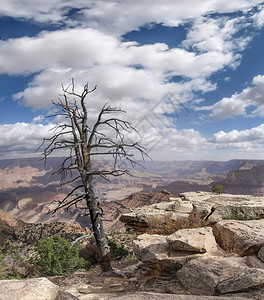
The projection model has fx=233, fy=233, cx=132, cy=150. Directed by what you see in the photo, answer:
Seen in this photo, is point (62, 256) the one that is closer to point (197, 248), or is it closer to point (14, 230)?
point (197, 248)

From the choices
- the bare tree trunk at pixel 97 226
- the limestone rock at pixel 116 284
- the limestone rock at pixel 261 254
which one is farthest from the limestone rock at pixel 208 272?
the bare tree trunk at pixel 97 226

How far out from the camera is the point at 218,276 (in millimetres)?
6293

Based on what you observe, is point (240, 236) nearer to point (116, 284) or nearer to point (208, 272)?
point (208, 272)

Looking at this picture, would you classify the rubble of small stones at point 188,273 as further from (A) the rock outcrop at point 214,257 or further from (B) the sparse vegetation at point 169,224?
(B) the sparse vegetation at point 169,224

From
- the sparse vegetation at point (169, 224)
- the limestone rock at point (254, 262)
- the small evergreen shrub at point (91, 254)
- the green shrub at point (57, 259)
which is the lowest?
the small evergreen shrub at point (91, 254)

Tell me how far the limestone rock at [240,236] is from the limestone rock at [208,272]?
0.73 meters

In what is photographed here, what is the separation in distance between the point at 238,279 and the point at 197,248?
221cm

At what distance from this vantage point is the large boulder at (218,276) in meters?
5.57

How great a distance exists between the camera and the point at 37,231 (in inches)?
2128

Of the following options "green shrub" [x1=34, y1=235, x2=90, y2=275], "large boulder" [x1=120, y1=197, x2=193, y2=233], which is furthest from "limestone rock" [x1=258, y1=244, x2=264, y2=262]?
"green shrub" [x1=34, y1=235, x2=90, y2=275]

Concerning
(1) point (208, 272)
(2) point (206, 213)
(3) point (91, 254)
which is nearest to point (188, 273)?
(1) point (208, 272)

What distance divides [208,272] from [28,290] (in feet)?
15.2

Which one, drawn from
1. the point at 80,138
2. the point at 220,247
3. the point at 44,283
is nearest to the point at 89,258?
the point at 80,138

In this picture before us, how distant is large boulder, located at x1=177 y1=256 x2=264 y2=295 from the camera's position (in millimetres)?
5566
